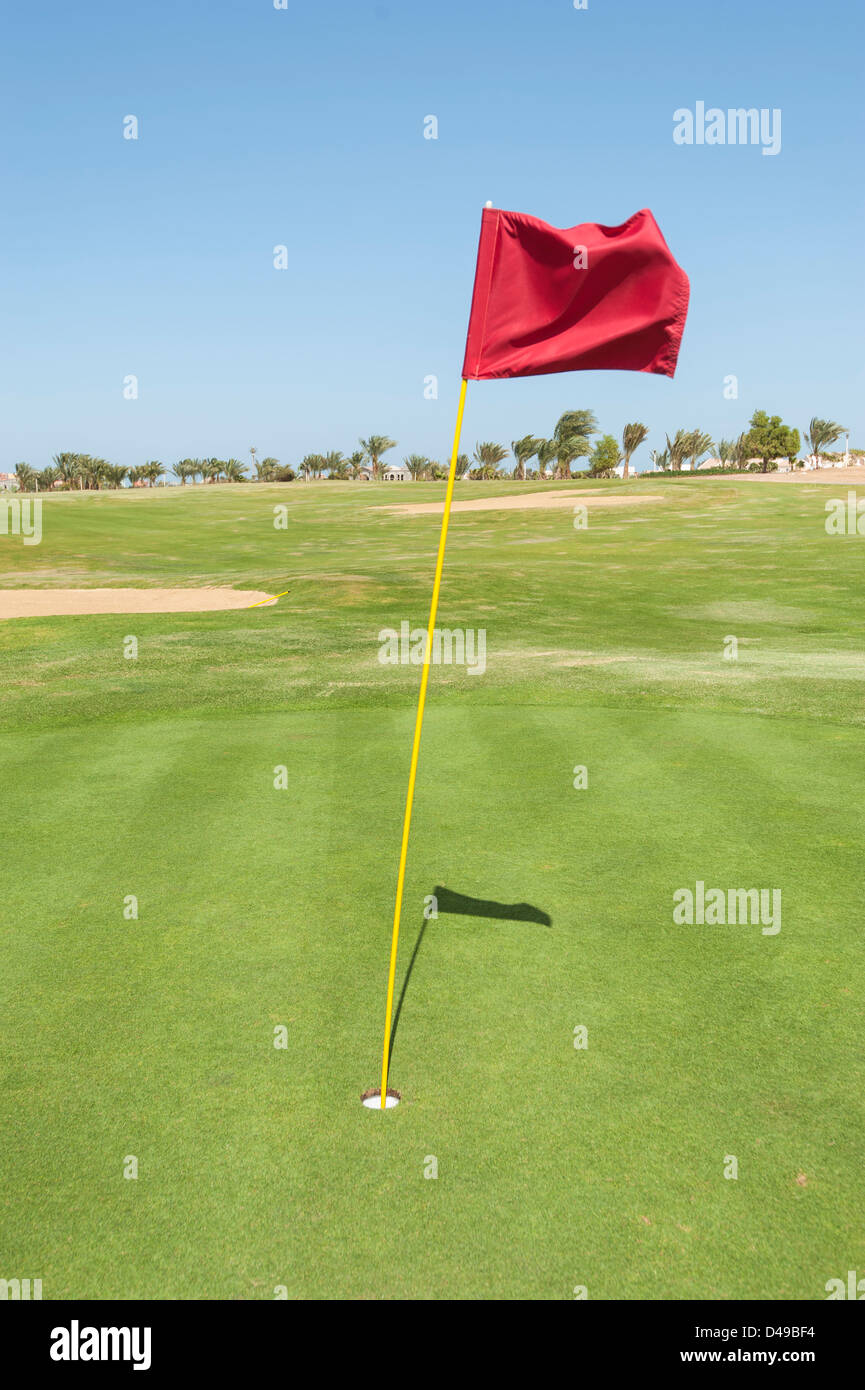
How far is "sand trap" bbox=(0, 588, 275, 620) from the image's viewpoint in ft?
82.0

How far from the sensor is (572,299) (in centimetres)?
548

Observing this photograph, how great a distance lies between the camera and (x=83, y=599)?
27.3 m

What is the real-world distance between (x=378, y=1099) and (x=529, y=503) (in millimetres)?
64434

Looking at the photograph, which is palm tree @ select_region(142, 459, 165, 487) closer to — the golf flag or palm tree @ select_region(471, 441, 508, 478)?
palm tree @ select_region(471, 441, 508, 478)

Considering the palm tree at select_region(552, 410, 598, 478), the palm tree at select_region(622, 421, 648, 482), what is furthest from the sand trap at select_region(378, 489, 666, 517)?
the palm tree at select_region(622, 421, 648, 482)

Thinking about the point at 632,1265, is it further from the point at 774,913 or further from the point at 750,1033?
the point at 774,913

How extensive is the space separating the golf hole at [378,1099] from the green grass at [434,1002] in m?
0.06

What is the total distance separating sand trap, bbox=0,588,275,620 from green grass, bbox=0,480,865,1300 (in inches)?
423

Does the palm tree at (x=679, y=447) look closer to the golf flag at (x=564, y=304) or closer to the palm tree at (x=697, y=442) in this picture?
the palm tree at (x=697, y=442)

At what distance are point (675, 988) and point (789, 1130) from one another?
4.32 feet

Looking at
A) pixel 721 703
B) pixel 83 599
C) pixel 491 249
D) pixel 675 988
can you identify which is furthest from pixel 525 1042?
pixel 83 599

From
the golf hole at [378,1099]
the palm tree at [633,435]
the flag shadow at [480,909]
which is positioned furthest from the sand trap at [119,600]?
the palm tree at [633,435]

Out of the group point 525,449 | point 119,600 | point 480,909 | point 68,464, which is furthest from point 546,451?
point 480,909

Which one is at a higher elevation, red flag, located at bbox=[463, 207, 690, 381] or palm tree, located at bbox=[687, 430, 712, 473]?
palm tree, located at bbox=[687, 430, 712, 473]
